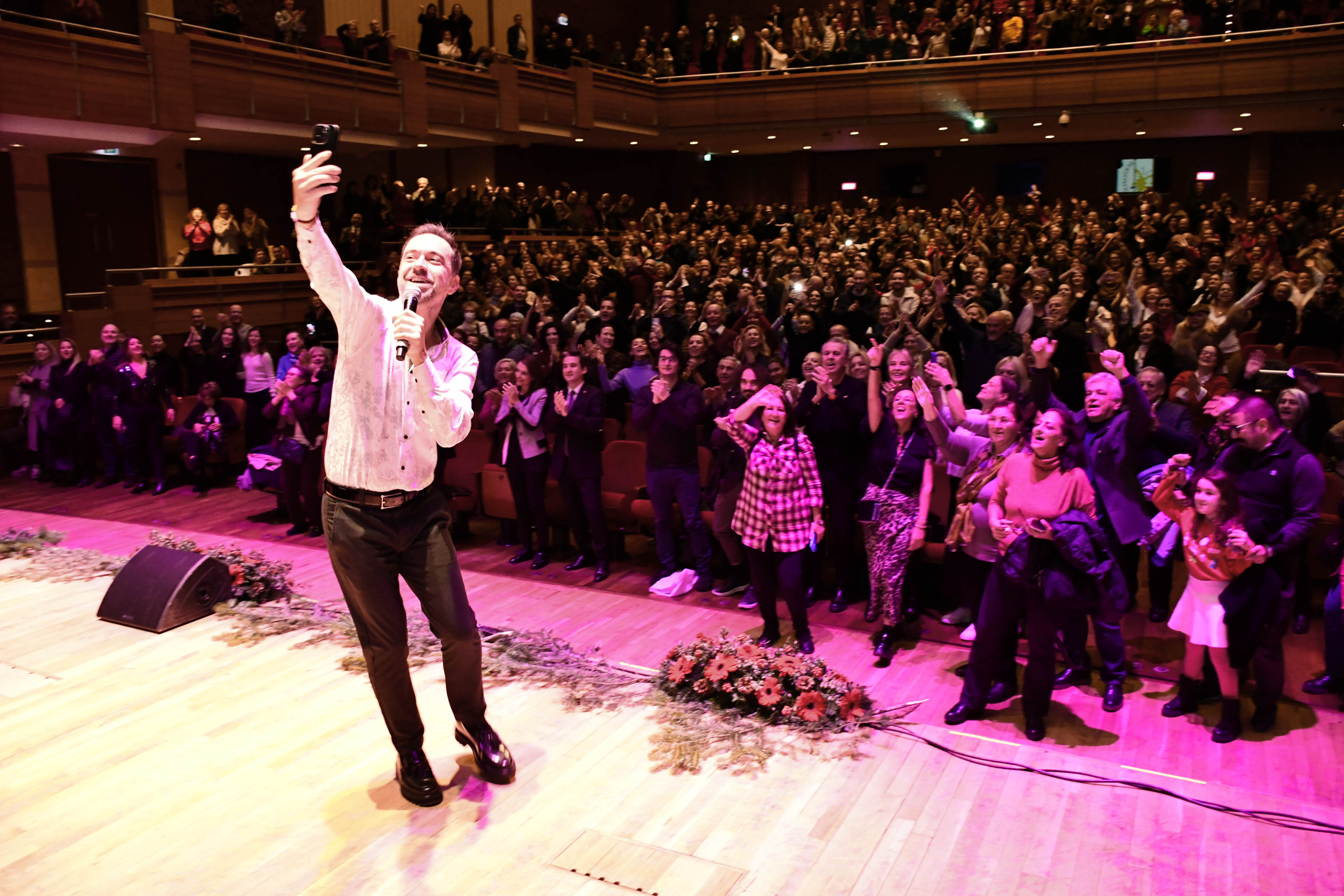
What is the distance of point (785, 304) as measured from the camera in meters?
9.16

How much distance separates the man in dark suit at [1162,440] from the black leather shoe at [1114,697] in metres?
0.85

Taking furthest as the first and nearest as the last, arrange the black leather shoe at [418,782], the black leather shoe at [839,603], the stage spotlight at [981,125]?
the stage spotlight at [981,125]
the black leather shoe at [839,603]
the black leather shoe at [418,782]

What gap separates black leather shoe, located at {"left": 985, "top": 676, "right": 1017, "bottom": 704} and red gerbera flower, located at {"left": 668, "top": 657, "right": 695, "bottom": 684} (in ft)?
4.30

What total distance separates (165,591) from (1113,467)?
15.8 feet

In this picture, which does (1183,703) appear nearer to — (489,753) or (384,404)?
(489,753)

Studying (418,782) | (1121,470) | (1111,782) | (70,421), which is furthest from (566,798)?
(70,421)

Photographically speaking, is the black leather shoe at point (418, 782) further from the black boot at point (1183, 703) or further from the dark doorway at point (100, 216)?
the dark doorway at point (100, 216)

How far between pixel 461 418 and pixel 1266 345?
724 cm

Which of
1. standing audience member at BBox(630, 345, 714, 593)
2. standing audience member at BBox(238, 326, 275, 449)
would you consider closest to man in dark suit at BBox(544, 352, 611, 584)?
standing audience member at BBox(630, 345, 714, 593)

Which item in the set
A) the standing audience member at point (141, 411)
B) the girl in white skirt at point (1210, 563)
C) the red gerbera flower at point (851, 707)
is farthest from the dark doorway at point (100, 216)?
the girl in white skirt at point (1210, 563)

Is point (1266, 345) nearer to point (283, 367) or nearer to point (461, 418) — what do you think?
point (461, 418)

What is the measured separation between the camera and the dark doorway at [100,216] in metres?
14.0

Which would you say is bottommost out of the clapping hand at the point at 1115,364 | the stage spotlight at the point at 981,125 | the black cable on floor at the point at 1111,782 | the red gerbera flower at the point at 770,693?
the black cable on floor at the point at 1111,782

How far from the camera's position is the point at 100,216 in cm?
1430
